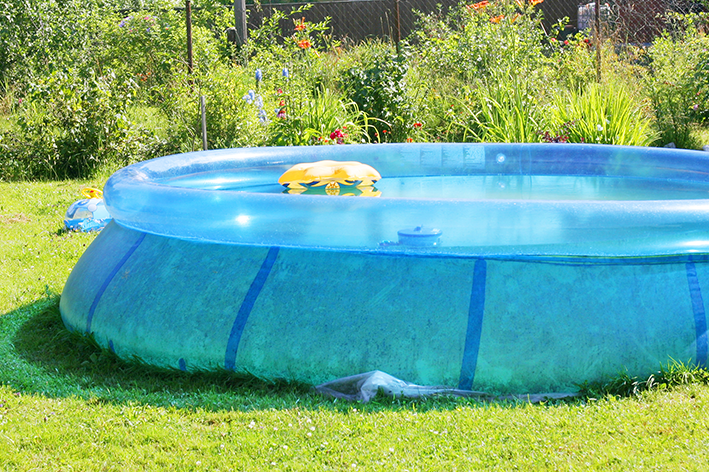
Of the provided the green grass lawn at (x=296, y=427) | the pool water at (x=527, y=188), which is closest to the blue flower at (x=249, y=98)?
the pool water at (x=527, y=188)

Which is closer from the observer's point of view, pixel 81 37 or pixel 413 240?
pixel 413 240

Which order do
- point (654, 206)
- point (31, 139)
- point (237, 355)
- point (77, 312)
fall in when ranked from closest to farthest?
point (654, 206), point (237, 355), point (77, 312), point (31, 139)

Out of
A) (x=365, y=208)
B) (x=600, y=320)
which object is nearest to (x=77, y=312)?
(x=365, y=208)

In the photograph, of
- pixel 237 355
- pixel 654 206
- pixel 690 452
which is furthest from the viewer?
pixel 237 355

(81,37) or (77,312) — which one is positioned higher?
(81,37)

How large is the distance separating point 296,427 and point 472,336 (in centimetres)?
80

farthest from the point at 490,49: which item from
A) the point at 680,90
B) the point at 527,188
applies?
the point at 527,188

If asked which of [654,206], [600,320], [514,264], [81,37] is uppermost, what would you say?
[81,37]

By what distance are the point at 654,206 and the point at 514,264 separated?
60 centimetres

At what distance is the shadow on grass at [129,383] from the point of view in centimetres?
288

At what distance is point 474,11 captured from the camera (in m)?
11.2

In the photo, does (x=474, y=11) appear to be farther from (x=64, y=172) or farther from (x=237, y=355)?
(x=237, y=355)

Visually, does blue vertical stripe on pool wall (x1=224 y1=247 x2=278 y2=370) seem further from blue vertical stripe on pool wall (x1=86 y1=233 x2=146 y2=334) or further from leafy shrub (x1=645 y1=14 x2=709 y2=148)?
leafy shrub (x1=645 y1=14 x2=709 y2=148)

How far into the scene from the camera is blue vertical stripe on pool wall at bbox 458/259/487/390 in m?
2.93
